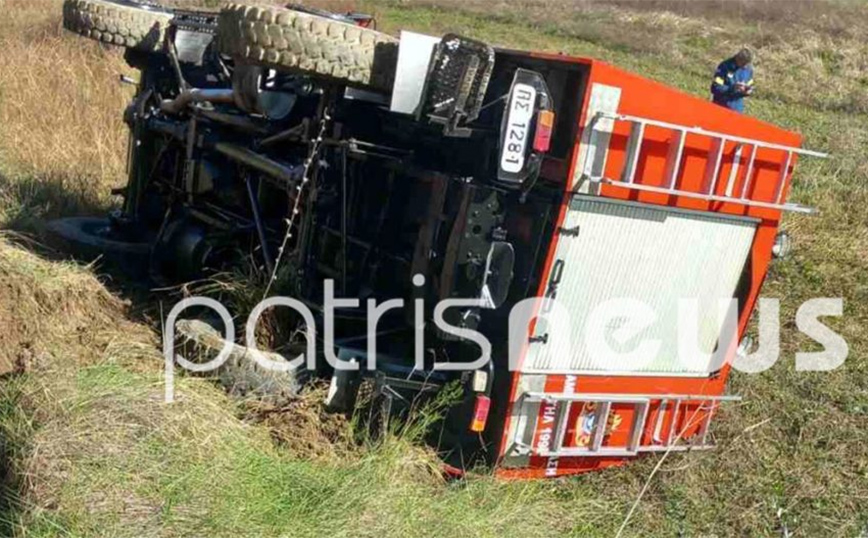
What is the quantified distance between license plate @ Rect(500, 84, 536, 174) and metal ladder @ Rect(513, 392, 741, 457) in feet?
3.27

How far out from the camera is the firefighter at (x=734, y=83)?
38.6ft

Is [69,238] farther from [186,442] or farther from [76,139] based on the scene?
[76,139]

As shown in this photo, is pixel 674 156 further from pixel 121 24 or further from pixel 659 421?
pixel 121 24

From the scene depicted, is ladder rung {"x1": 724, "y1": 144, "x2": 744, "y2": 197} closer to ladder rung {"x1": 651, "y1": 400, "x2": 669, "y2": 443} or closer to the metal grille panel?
the metal grille panel

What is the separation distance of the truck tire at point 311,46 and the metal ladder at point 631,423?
1602mm

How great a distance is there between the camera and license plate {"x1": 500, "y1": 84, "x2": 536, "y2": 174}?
14.1 ft

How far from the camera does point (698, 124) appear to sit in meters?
4.57

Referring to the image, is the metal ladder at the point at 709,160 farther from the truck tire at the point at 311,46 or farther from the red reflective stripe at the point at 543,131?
the truck tire at the point at 311,46

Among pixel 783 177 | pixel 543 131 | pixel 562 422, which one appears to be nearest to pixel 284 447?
pixel 562 422

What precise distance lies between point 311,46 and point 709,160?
1.78 m

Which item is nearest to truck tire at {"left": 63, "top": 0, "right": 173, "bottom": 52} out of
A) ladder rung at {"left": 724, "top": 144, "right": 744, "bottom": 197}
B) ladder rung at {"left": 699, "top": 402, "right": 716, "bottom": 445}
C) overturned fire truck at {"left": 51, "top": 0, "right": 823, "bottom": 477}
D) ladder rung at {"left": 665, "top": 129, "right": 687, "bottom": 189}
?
overturned fire truck at {"left": 51, "top": 0, "right": 823, "bottom": 477}

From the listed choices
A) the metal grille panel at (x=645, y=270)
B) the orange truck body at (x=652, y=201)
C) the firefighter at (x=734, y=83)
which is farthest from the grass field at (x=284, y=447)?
the firefighter at (x=734, y=83)

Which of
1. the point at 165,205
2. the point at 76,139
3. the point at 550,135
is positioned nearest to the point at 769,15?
the point at 76,139

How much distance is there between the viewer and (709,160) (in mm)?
4621
